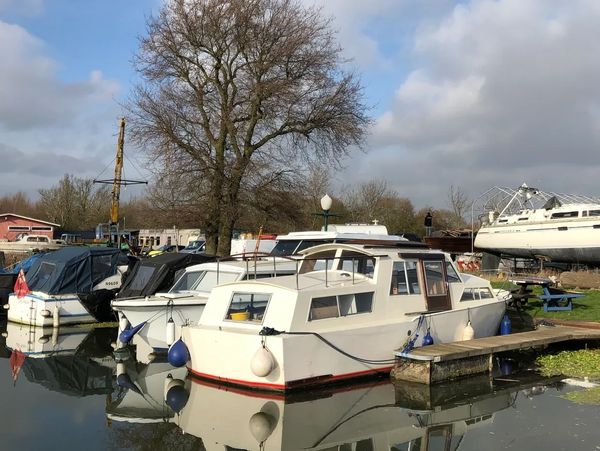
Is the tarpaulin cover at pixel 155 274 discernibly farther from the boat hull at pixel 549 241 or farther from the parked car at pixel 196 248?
the boat hull at pixel 549 241

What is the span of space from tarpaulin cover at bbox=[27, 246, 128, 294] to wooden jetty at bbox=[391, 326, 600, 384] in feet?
39.7

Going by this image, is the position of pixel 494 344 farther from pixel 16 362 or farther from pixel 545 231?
pixel 545 231

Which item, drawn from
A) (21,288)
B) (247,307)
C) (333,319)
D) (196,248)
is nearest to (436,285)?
(333,319)

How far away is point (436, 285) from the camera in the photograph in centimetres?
1314

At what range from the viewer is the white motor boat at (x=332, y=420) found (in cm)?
840

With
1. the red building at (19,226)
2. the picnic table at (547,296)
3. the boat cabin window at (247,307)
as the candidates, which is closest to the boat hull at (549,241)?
the picnic table at (547,296)

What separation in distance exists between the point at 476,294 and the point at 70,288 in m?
12.8

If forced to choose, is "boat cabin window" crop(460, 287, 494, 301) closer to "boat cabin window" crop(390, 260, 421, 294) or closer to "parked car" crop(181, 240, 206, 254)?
"boat cabin window" crop(390, 260, 421, 294)

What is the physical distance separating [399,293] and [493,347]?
2.12m

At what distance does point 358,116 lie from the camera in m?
27.2

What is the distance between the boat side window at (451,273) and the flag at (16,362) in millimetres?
9375

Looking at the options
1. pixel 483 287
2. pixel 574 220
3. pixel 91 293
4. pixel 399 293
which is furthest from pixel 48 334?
pixel 574 220

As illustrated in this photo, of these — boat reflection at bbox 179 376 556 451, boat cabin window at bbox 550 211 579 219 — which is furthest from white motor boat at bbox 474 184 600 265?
boat reflection at bbox 179 376 556 451

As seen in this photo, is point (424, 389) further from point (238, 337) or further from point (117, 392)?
point (117, 392)
